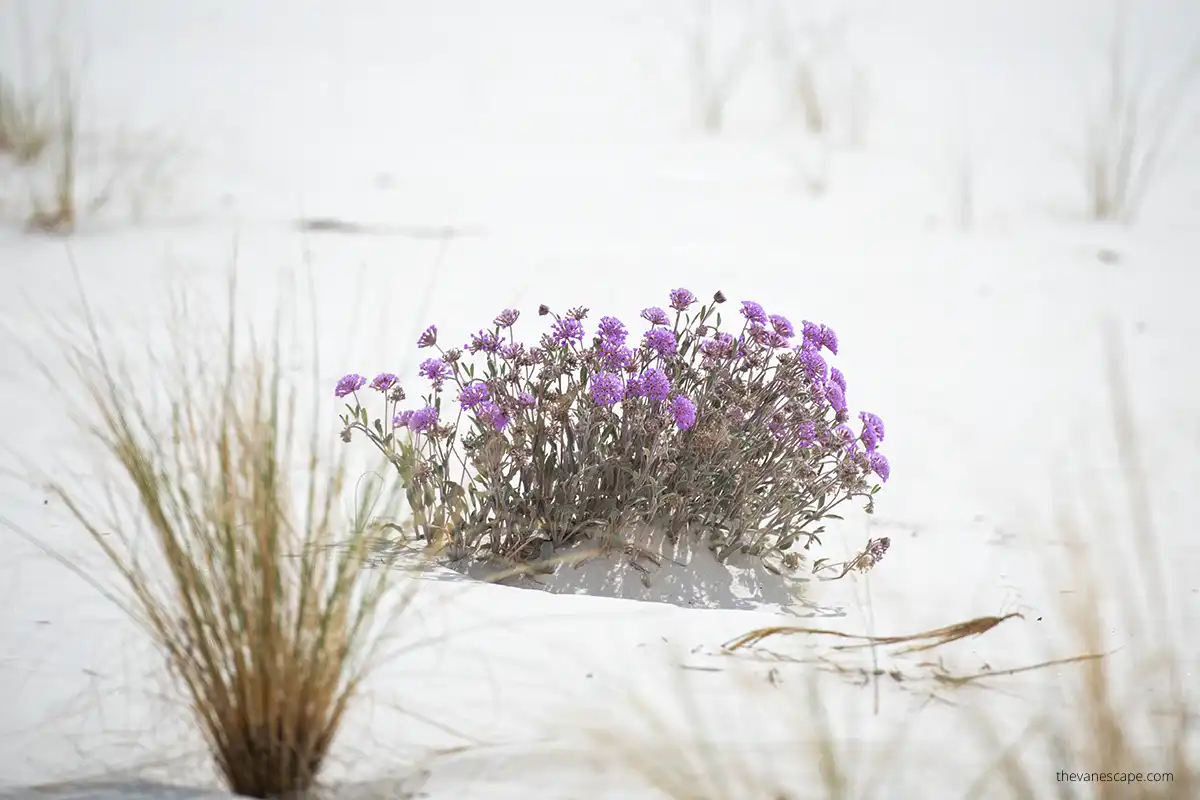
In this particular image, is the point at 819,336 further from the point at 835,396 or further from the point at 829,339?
the point at 835,396

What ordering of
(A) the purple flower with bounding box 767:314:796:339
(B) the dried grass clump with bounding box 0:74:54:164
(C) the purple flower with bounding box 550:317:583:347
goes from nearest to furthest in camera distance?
(C) the purple flower with bounding box 550:317:583:347 < (A) the purple flower with bounding box 767:314:796:339 < (B) the dried grass clump with bounding box 0:74:54:164

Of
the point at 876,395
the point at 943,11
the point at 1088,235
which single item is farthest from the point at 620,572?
the point at 943,11

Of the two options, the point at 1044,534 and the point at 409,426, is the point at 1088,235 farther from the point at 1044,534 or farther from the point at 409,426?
the point at 409,426

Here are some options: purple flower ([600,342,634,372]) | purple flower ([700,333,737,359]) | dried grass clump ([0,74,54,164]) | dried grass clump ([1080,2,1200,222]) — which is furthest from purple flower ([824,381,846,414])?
dried grass clump ([0,74,54,164])

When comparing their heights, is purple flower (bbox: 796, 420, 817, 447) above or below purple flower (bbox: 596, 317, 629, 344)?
below

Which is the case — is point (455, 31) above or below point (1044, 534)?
above

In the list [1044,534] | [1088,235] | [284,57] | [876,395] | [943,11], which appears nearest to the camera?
[1044,534]

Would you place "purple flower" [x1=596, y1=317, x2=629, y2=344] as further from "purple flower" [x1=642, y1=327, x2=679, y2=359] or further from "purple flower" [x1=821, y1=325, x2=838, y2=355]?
"purple flower" [x1=821, y1=325, x2=838, y2=355]

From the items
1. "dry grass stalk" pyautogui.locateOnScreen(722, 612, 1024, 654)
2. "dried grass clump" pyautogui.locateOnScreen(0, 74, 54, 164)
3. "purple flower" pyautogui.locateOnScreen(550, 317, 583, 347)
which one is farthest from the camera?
"dried grass clump" pyautogui.locateOnScreen(0, 74, 54, 164)
